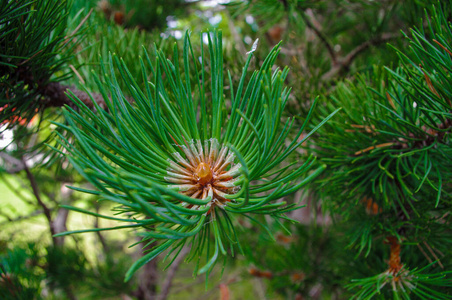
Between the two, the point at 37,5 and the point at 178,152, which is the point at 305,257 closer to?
the point at 178,152

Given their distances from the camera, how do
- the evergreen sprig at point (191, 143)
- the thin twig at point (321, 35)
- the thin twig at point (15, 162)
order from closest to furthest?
the evergreen sprig at point (191, 143), the thin twig at point (321, 35), the thin twig at point (15, 162)

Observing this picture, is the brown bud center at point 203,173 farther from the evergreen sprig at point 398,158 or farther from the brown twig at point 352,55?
the brown twig at point 352,55

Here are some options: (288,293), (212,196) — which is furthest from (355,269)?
(288,293)

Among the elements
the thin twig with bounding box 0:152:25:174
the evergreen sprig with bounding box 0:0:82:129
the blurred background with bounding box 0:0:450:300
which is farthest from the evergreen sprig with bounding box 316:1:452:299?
the thin twig with bounding box 0:152:25:174

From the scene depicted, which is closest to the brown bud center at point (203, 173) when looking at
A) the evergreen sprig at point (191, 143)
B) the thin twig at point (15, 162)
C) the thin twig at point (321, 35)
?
the evergreen sprig at point (191, 143)

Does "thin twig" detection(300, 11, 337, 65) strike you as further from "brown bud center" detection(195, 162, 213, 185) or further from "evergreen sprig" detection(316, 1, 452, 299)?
"brown bud center" detection(195, 162, 213, 185)

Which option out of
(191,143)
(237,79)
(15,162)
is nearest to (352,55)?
(237,79)

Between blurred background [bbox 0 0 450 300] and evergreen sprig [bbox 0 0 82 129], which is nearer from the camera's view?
evergreen sprig [bbox 0 0 82 129]

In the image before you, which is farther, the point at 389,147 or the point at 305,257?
the point at 305,257

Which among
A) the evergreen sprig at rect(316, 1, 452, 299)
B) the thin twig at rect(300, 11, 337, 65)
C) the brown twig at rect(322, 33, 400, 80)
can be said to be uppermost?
the thin twig at rect(300, 11, 337, 65)
